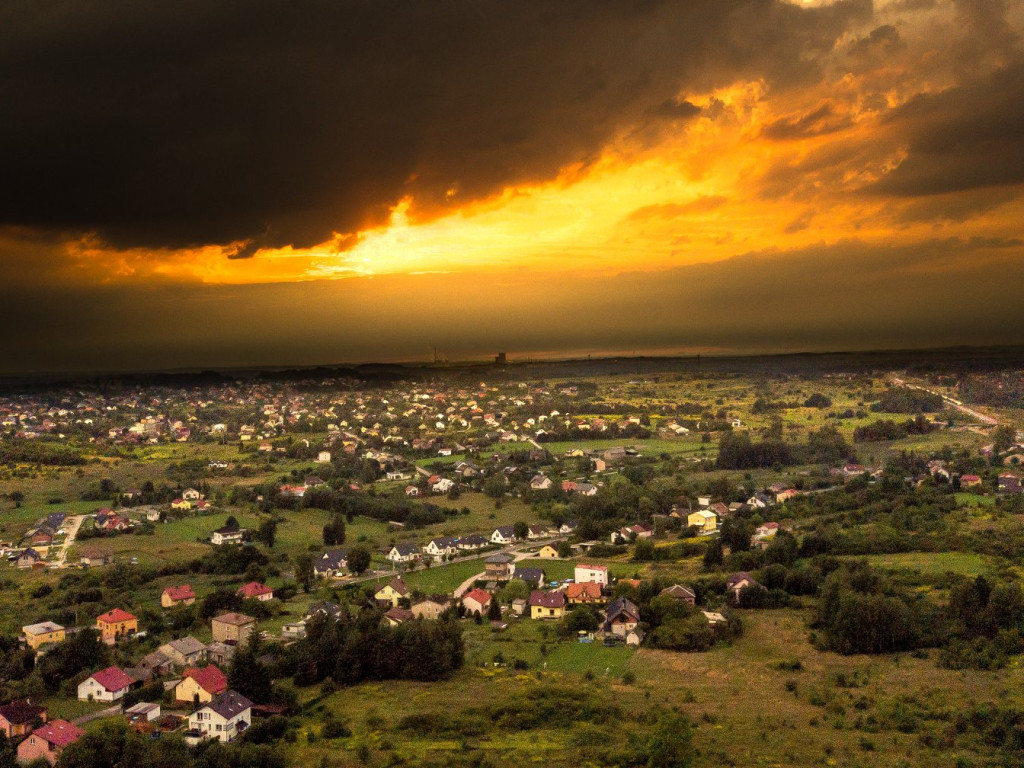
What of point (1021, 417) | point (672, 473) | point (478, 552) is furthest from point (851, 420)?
point (478, 552)

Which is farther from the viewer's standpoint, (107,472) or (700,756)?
(107,472)

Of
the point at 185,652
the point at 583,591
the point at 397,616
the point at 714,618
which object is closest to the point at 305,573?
the point at 397,616

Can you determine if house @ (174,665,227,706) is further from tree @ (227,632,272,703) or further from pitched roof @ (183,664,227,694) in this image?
tree @ (227,632,272,703)

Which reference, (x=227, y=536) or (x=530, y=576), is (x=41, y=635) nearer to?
(x=227, y=536)

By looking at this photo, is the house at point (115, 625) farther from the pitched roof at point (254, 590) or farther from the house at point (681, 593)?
the house at point (681, 593)

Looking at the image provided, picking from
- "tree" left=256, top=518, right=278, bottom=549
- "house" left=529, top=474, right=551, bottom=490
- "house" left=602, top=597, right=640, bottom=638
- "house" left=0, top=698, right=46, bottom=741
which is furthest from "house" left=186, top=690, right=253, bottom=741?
"house" left=529, top=474, right=551, bottom=490

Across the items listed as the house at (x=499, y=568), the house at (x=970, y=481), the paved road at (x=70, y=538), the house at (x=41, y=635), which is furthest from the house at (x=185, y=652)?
the house at (x=970, y=481)

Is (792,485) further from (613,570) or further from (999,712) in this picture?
(999,712)

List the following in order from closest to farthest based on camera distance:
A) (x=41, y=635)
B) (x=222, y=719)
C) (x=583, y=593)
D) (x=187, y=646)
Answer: (x=222, y=719) < (x=187, y=646) < (x=41, y=635) < (x=583, y=593)
